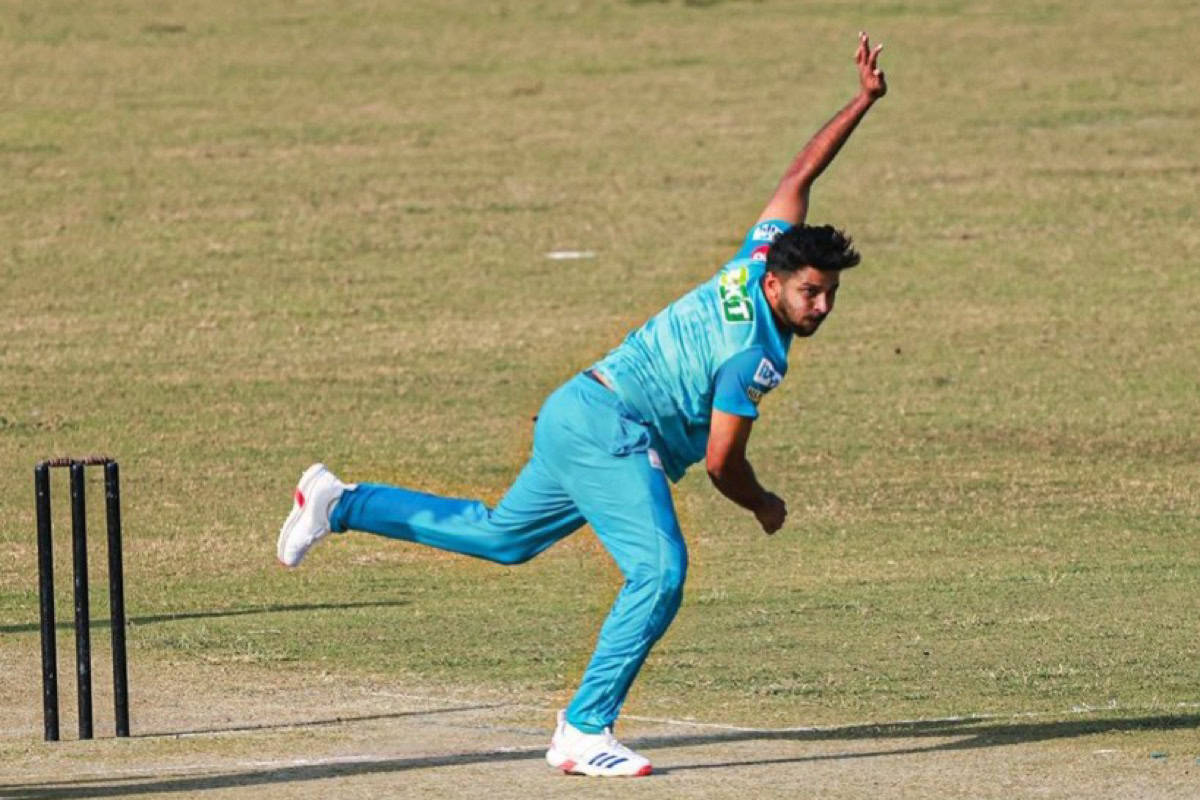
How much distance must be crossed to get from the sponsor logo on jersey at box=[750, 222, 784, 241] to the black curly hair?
0.37 metres

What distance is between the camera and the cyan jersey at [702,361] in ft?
28.7

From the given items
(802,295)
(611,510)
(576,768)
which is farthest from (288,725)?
(802,295)

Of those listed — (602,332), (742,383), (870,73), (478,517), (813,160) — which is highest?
(870,73)

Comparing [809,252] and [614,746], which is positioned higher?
[809,252]

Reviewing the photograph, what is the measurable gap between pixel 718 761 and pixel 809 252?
173cm

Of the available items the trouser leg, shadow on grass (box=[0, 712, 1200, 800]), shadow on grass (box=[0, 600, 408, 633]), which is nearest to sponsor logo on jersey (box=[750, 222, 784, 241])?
Answer: the trouser leg

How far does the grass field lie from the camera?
11.8 meters

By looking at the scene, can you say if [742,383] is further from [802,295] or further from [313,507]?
[313,507]

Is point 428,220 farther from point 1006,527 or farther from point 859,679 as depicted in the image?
point 859,679

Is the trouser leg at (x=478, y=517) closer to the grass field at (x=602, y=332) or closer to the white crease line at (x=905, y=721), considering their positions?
the grass field at (x=602, y=332)

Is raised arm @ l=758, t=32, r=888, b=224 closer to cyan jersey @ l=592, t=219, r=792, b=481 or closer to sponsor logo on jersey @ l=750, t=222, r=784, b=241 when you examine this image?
sponsor logo on jersey @ l=750, t=222, r=784, b=241

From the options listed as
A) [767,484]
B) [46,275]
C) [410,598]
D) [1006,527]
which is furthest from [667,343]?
[46,275]

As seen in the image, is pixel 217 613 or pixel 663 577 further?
pixel 217 613

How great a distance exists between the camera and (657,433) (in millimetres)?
9055
